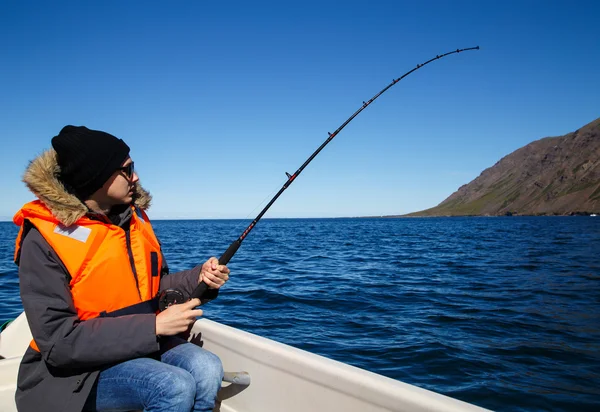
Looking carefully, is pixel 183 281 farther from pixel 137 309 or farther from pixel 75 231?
pixel 75 231

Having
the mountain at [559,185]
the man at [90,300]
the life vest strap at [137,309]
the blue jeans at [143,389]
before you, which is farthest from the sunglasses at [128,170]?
the mountain at [559,185]

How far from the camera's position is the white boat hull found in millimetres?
2210

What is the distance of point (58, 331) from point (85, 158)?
845mm

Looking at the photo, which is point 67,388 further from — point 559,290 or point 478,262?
point 478,262

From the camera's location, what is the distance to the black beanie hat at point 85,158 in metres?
2.13

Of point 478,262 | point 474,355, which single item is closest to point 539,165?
point 478,262

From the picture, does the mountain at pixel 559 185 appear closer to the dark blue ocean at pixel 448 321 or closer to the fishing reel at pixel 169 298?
the dark blue ocean at pixel 448 321

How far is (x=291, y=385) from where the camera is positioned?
2.71 m

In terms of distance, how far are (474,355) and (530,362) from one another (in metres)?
0.67

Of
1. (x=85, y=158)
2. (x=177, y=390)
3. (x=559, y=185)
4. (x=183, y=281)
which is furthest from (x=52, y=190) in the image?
(x=559, y=185)

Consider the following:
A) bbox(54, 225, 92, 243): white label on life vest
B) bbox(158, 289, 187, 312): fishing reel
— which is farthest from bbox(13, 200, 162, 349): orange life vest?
bbox(158, 289, 187, 312): fishing reel

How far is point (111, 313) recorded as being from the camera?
7.06 feet

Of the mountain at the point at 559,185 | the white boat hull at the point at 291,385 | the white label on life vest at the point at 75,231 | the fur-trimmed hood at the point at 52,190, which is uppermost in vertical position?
the mountain at the point at 559,185

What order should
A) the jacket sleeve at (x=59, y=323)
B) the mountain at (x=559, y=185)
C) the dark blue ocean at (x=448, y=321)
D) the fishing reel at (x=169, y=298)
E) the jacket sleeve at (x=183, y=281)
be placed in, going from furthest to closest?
1. the mountain at (x=559, y=185)
2. the dark blue ocean at (x=448, y=321)
3. the jacket sleeve at (x=183, y=281)
4. the fishing reel at (x=169, y=298)
5. the jacket sleeve at (x=59, y=323)
